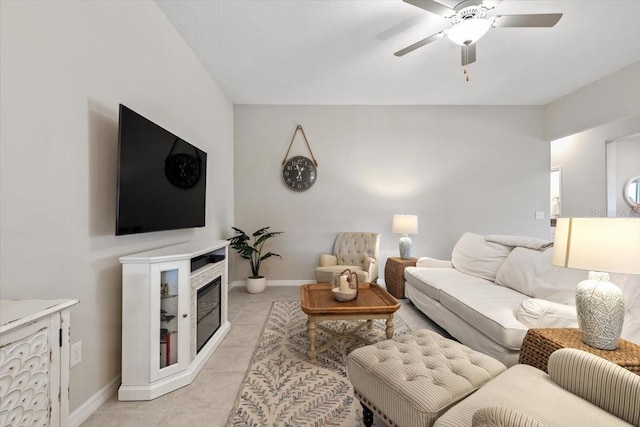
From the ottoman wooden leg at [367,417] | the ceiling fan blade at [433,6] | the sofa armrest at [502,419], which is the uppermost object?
the ceiling fan blade at [433,6]

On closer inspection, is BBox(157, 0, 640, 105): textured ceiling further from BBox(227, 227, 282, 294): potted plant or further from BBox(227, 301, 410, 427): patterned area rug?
BBox(227, 301, 410, 427): patterned area rug

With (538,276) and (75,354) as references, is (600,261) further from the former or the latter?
(75,354)

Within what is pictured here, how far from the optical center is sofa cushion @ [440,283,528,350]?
1.83 metres

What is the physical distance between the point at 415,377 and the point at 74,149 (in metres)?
2.06

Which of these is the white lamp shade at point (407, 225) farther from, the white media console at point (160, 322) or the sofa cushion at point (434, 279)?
the white media console at point (160, 322)

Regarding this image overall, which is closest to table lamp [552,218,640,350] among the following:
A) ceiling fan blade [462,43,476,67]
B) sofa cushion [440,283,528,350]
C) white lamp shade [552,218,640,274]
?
white lamp shade [552,218,640,274]

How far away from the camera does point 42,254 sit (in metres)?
1.35

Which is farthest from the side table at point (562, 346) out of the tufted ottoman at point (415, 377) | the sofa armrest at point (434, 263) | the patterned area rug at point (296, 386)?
the sofa armrest at point (434, 263)

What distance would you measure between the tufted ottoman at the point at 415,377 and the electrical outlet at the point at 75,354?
4.80 ft

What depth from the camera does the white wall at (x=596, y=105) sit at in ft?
10.6

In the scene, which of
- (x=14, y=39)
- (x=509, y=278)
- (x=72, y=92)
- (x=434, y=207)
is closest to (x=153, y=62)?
(x=72, y=92)

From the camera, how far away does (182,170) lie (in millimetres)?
2465

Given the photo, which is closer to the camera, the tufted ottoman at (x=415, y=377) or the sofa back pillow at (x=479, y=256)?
the tufted ottoman at (x=415, y=377)

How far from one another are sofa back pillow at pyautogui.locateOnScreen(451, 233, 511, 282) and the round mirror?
3227 millimetres
